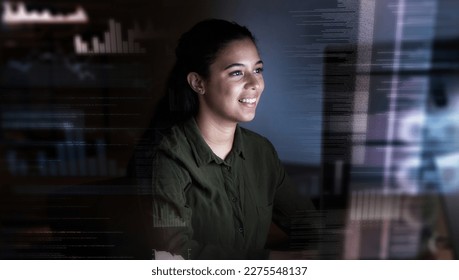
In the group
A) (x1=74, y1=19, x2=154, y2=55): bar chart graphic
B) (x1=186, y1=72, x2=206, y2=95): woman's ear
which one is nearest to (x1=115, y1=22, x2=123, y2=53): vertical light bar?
(x1=74, y1=19, x2=154, y2=55): bar chart graphic

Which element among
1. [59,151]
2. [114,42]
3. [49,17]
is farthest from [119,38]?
[59,151]

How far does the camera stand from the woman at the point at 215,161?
604mm

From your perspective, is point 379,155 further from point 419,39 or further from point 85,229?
point 85,229

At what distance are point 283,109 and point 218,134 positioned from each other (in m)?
0.12

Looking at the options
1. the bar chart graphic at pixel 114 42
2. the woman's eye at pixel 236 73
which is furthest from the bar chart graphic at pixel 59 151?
the woman's eye at pixel 236 73

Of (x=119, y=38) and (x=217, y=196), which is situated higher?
(x=119, y=38)

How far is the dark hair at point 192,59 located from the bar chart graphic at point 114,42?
60 millimetres

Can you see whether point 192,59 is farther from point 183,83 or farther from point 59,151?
point 59,151

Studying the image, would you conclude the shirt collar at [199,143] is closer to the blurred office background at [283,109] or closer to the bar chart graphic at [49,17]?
the blurred office background at [283,109]

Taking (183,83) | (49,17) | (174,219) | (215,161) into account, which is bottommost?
(174,219)

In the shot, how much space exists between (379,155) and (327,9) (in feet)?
0.84

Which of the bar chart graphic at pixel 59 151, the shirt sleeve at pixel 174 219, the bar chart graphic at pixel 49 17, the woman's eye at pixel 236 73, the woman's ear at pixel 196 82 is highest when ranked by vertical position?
the bar chart graphic at pixel 49 17

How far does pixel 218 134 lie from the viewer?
641mm

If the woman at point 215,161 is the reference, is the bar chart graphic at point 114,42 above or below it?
above
